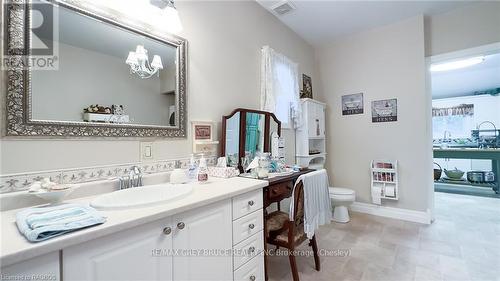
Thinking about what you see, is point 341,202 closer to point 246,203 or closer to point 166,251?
point 246,203

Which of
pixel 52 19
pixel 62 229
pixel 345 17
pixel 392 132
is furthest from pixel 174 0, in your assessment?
pixel 392 132

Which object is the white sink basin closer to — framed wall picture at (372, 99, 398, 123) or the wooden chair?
the wooden chair

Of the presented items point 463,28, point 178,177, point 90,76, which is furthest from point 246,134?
point 463,28

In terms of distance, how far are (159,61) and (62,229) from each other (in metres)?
1.23

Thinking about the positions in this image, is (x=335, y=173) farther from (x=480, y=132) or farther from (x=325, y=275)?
(x=480, y=132)

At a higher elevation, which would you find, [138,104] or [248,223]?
[138,104]

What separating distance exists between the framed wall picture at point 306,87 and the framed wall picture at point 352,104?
56 cm

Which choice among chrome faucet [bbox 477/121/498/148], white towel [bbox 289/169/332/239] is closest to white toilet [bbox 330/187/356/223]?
white towel [bbox 289/169/332/239]

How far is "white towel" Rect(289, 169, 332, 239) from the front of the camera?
1666mm

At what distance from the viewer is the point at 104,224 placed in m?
0.77

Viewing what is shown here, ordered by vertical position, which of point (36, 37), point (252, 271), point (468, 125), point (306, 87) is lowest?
point (252, 271)

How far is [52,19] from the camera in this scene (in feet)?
3.68

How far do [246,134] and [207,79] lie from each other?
623mm

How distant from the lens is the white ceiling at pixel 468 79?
3923mm
